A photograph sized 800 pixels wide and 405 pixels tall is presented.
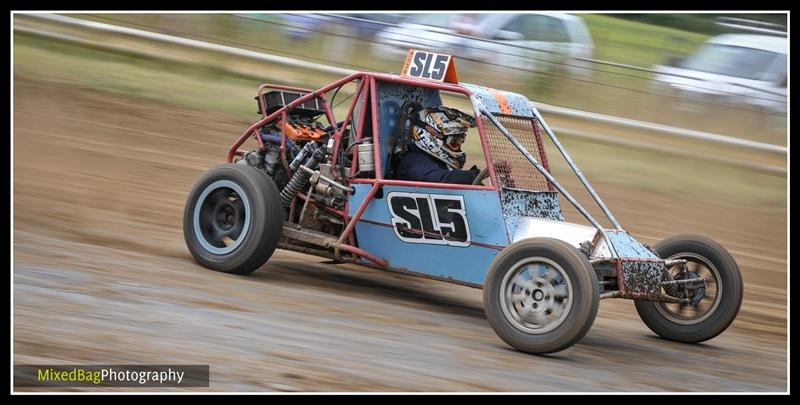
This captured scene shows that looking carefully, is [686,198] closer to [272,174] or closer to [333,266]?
[333,266]

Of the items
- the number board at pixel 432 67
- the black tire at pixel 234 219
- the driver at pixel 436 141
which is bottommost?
the black tire at pixel 234 219

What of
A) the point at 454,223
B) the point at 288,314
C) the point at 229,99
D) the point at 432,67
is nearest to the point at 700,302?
the point at 454,223

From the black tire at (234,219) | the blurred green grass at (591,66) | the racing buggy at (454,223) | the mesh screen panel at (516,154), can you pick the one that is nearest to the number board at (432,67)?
the racing buggy at (454,223)

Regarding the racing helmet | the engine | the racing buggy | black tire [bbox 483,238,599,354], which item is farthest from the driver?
black tire [bbox 483,238,599,354]

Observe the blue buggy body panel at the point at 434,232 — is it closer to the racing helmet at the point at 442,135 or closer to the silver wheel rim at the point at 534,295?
the racing helmet at the point at 442,135

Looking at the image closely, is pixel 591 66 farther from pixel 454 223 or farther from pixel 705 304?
pixel 454 223

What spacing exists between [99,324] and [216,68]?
1012cm

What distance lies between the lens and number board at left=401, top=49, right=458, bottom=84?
8228 mm

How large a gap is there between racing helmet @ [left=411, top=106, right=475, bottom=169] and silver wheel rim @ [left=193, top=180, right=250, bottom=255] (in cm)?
141

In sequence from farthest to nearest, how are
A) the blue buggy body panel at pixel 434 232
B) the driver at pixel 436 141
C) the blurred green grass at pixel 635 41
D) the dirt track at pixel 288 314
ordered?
the blurred green grass at pixel 635 41 → the driver at pixel 436 141 → the blue buggy body panel at pixel 434 232 → the dirt track at pixel 288 314

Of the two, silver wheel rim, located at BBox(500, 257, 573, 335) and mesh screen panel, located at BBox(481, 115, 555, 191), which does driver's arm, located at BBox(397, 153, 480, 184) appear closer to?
mesh screen panel, located at BBox(481, 115, 555, 191)

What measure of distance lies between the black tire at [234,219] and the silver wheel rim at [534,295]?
2.05 metres

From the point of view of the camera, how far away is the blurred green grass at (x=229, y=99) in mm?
13438
